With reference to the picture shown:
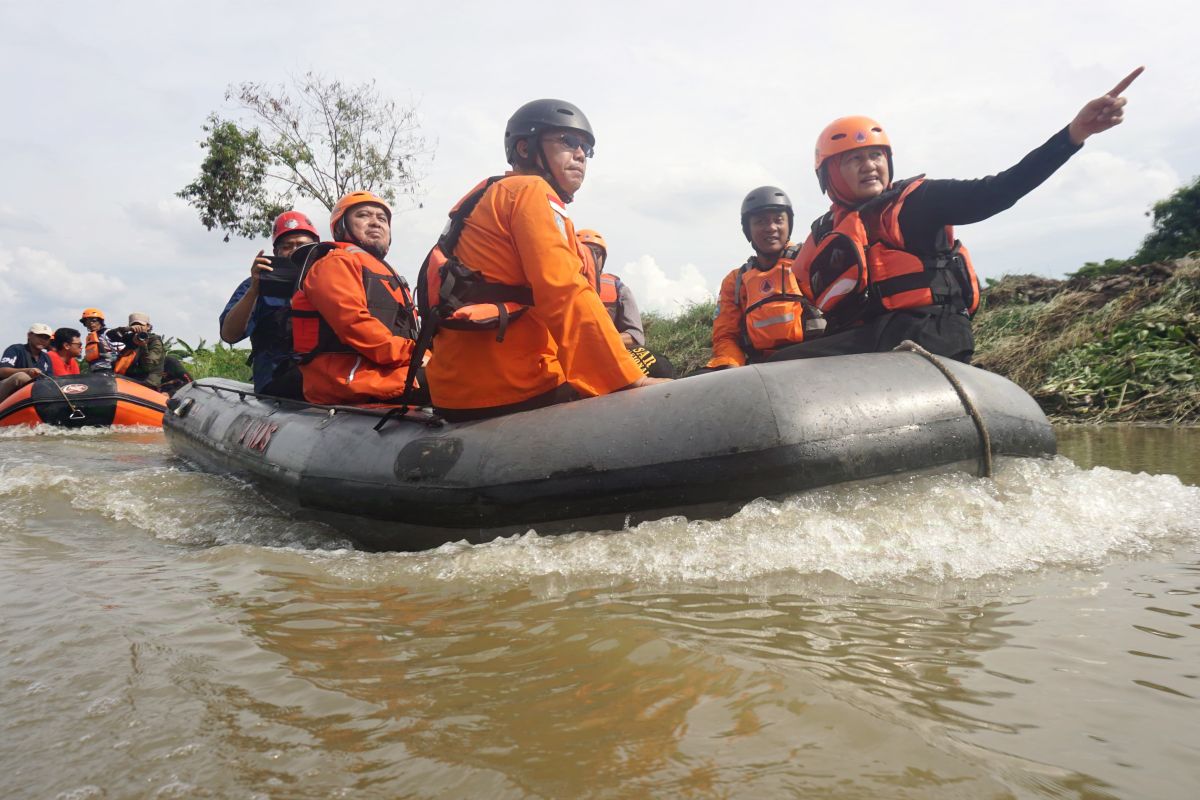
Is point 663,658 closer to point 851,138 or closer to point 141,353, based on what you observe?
point 851,138

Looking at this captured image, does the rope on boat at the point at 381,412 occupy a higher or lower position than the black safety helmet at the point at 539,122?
lower

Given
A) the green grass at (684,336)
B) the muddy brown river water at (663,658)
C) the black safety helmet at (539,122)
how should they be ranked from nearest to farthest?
the muddy brown river water at (663,658) < the black safety helmet at (539,122) < the green grass at (684,336)

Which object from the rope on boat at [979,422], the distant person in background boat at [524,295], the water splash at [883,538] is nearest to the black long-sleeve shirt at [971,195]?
the rope on boat at [979,422]

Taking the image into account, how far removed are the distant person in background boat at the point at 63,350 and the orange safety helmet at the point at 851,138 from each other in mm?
11349

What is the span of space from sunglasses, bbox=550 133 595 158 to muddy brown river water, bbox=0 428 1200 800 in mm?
1691

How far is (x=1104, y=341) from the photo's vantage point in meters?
7.81

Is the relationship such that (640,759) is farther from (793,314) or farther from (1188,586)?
(793,314)

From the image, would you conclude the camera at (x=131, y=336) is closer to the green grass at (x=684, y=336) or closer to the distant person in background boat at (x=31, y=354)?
the distant person in background boat at (x=31, y=354)

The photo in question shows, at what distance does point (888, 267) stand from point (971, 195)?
45 centimetres

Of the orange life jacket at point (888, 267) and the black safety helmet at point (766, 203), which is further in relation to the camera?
the black safety helmet at point (766, 203)

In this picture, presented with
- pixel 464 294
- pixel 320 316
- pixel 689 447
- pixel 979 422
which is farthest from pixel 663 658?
pixel 320 316

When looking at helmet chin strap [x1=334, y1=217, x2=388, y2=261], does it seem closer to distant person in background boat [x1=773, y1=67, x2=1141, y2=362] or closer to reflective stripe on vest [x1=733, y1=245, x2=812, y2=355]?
reflective stripe on vest [x1=733, y1=245, x2=812, y2=355]

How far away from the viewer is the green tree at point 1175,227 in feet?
37.4

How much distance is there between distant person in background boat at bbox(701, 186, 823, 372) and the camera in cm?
462
